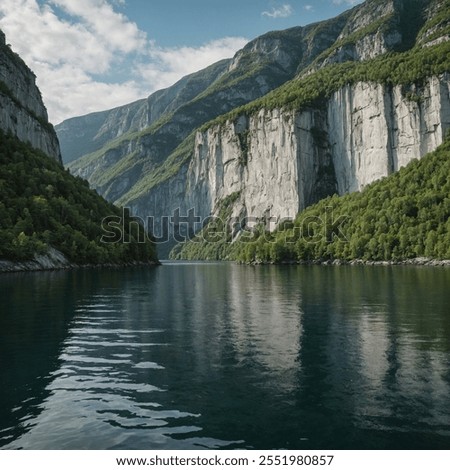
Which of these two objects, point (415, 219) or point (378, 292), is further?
point (415, 219)

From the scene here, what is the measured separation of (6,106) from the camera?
143 meters

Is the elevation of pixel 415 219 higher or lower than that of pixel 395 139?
lower

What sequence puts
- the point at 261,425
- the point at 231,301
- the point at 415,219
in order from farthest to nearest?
the point at 415,219 < the point at 231,301 < the point at 261,425

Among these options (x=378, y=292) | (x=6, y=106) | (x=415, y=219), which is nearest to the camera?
(x=378, y=292)

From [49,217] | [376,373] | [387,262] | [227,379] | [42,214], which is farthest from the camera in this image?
[387,262]

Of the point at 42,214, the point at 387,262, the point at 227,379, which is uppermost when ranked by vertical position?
the point at 42,214

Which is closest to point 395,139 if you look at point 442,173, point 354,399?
point 442,173

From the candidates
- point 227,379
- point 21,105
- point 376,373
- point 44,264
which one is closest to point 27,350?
point 227,379

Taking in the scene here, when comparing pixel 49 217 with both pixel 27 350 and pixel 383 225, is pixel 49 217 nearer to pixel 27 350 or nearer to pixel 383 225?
pixel 383 225

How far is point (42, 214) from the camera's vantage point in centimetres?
10356

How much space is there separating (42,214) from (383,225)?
8955 centimetres

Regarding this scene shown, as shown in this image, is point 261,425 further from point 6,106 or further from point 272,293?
point 6,106
